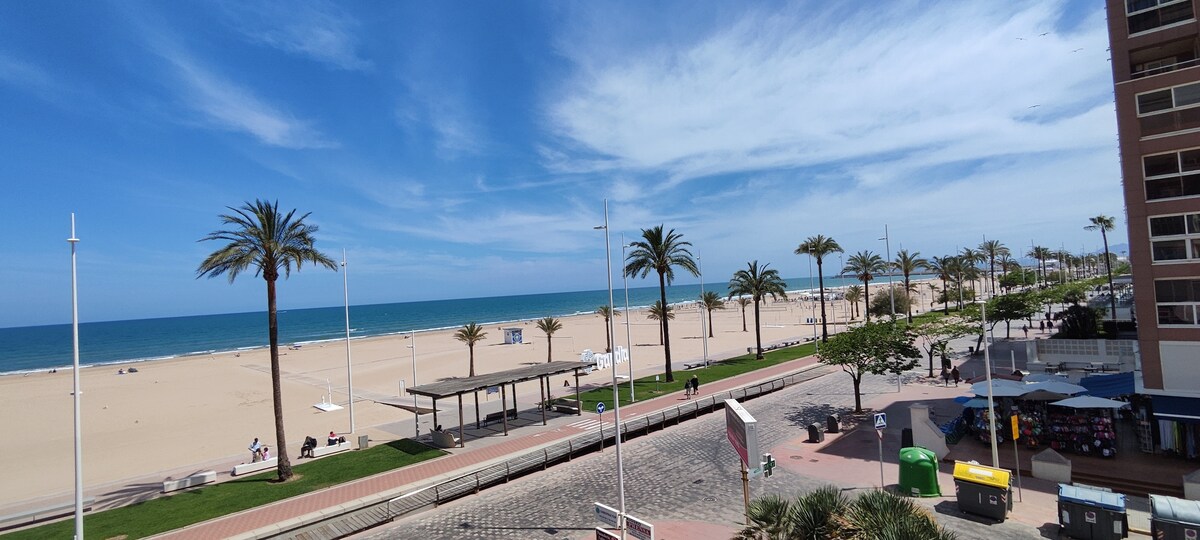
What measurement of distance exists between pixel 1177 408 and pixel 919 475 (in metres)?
8.35

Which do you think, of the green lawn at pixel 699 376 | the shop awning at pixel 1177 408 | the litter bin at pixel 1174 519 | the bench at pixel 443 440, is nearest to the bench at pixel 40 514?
the bench at pixel 443 440

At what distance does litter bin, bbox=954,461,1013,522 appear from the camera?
500 inches

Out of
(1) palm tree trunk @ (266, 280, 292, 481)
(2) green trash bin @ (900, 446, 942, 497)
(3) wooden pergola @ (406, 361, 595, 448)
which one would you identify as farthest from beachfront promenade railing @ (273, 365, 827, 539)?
(2) green trash bin @ (900, 446, 942, 497)

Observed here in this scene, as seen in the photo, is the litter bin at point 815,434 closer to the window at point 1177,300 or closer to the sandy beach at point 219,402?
the window at point 1177,300

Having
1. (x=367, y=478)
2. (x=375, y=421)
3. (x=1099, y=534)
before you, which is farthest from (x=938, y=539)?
(x=375, y=421)

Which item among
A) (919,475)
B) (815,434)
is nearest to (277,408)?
(815,434)

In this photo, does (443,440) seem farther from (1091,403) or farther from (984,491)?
(1091,403)

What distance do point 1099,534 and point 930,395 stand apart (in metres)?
16.5

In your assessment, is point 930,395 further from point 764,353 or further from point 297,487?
point 297,487

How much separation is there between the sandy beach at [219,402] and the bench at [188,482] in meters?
2.68

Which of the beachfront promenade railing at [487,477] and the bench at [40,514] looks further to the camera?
the bench at [40,514]

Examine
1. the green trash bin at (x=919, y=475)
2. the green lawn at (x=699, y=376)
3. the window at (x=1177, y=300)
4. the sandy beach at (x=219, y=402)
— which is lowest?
the sandy beach at (x=219, y=402)

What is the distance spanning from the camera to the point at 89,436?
102ft

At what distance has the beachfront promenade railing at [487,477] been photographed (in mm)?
14766
